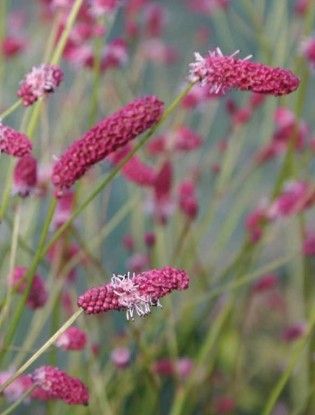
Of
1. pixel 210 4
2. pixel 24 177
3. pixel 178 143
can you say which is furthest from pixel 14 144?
pixel 210 4

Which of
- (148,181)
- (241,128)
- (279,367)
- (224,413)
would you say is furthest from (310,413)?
(148,181)

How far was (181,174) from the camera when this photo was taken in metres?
2.52

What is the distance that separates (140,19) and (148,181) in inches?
67.4

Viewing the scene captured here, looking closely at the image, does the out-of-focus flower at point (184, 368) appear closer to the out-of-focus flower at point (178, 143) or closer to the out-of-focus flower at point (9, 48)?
the out-of-focus flower at point (178, 143)

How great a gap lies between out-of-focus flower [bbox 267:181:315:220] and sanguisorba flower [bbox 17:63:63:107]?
709mm

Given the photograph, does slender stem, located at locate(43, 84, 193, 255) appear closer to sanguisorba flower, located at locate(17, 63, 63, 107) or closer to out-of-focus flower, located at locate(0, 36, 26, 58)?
sanguisorba flower, located at locate(17, 63, 63, 107)

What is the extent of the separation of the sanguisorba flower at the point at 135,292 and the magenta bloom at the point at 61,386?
102 mm

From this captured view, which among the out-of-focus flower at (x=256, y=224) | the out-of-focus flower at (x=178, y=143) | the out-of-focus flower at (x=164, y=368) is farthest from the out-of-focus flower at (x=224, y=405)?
the out-of-focus flower at (x=178, y=143)

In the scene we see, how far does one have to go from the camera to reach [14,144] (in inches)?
35.6

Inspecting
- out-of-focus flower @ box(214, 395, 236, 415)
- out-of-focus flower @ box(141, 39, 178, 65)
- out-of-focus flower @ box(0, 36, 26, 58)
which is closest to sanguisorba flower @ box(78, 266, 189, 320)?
out-of-focus flower @ box(0, 36, 26, 58)

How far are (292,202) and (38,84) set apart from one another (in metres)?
0.76

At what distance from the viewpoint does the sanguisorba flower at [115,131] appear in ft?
2.97

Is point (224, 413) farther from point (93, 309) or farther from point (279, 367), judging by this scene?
point (93, 309)

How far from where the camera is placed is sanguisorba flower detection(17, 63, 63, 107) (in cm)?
98
